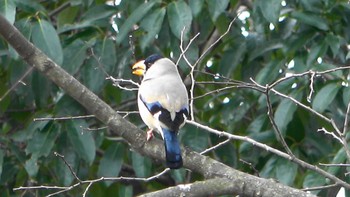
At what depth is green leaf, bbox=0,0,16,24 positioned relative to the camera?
18.0 ft

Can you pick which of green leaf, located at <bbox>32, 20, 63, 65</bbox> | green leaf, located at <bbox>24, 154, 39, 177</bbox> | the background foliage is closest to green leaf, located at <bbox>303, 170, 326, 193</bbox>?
the background foliage

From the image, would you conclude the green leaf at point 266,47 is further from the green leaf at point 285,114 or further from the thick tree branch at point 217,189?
the thick tree branch at point 217,189

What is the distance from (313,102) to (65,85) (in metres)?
1.51

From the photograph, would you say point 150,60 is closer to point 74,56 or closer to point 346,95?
point 74,56

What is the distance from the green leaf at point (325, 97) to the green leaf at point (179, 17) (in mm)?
756

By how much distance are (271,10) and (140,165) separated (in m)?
1.21

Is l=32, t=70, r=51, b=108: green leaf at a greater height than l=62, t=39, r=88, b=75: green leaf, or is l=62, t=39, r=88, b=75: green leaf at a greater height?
l=62, t=39, r=88, b=75: green leaf

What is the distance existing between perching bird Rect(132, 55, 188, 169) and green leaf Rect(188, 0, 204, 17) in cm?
35

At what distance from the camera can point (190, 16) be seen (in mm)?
5656

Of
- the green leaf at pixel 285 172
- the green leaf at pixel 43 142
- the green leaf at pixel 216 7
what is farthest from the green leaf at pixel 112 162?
the green leaf at pixel 216 7

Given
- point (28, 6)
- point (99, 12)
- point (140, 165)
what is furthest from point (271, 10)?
point (28, 6)

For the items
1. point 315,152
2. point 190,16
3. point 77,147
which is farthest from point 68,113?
point 315,152

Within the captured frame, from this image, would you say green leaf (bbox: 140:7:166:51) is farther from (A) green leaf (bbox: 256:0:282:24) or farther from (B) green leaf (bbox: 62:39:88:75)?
(A) green leaf (bbox: 256:0:282:24)

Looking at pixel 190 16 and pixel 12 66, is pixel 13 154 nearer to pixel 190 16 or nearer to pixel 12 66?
pixel 12 66
